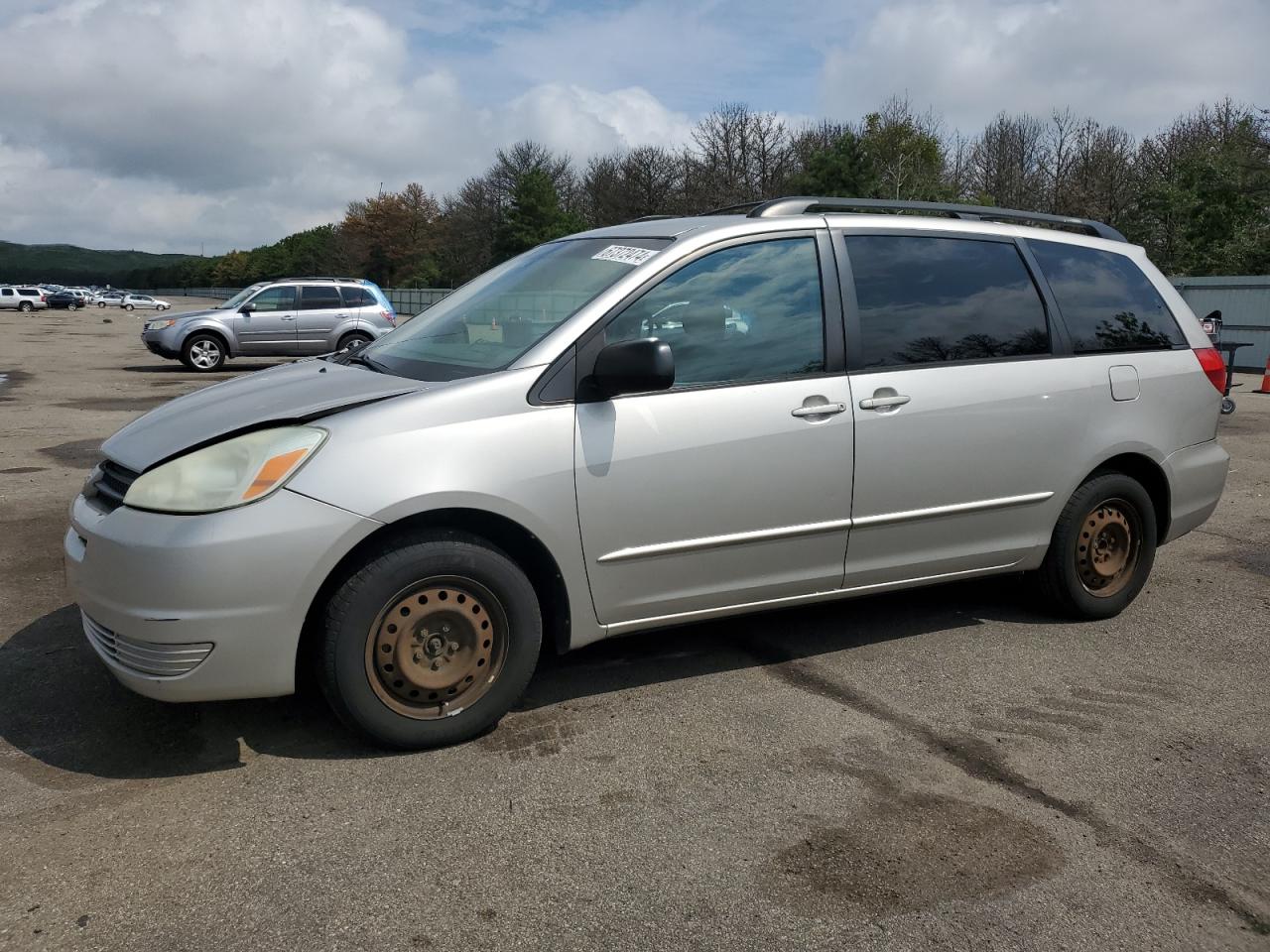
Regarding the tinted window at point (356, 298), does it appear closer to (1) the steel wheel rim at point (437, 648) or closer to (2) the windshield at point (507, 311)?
(2) the windshield at point (507, 311)

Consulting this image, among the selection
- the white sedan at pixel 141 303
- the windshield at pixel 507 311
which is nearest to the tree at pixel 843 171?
the windshield at pixel 507 311

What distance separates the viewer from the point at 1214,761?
3.50m

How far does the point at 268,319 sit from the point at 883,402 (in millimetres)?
18526

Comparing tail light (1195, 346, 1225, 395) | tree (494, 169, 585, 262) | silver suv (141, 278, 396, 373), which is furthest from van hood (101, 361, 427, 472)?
tree (494, 169, 585, 262)

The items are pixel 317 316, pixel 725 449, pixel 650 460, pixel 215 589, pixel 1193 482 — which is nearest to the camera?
pixel 215 589

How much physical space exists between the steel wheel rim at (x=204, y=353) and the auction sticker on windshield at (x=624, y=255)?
18.0m

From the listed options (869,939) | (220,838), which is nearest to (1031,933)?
(869,939)

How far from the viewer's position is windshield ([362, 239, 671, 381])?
376cm

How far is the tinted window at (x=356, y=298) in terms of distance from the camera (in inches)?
818

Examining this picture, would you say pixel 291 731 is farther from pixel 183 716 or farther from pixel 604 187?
pixel 604 187

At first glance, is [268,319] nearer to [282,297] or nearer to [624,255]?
[282,297]

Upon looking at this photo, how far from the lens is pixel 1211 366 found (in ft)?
16.7

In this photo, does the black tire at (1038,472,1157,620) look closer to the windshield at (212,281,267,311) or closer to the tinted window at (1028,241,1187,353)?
the tinted window at (1028,241,1187,353)

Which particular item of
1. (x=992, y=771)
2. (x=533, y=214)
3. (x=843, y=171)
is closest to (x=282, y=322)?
(x=992, y=771)
